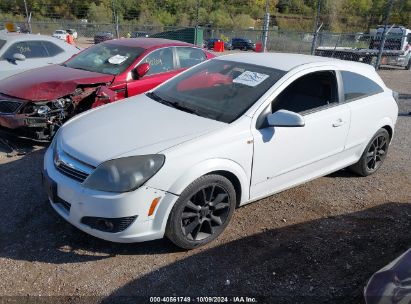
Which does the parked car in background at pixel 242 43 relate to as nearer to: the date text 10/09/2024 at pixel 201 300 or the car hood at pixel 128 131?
the car hood at pixel 128 131

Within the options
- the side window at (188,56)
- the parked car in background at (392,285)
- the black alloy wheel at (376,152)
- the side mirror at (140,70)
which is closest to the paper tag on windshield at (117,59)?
the side mirror at (140,70)

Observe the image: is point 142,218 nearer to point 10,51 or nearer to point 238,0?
point 10,51

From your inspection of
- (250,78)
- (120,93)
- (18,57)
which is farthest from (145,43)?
Result: (250,78)

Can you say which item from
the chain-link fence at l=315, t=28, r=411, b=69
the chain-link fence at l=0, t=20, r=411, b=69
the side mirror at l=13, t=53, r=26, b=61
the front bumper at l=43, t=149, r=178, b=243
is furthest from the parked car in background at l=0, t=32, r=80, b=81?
the chain-link fence at l=315, t=28, r=411, b=69

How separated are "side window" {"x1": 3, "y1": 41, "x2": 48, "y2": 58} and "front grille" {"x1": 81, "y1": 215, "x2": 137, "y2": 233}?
5.76 m

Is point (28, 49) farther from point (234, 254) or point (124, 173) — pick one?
point (234, 254)

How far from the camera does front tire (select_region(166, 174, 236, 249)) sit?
301cm

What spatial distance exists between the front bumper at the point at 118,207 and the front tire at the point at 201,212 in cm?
10

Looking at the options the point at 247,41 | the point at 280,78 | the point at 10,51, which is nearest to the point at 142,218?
the point at 280,78

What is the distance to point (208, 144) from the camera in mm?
3062

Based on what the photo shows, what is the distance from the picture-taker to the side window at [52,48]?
307 inches

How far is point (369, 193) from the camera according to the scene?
451 centimetres

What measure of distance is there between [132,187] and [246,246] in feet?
3.99

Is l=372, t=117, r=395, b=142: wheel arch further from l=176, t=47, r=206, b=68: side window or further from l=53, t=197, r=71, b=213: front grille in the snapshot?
l=53, t=197, r=71, b=213: front grille
